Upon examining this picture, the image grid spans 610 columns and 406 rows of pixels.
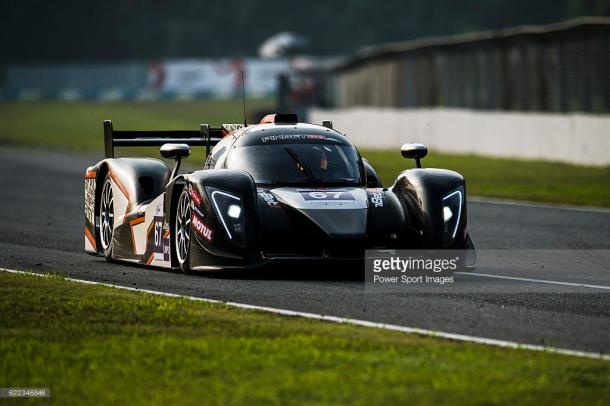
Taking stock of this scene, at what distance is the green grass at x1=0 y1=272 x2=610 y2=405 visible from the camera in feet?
22.2

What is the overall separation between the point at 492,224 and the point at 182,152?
5.76 m

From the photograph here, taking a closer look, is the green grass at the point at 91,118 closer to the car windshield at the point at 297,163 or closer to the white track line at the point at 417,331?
the car windshield at the point at 297,163

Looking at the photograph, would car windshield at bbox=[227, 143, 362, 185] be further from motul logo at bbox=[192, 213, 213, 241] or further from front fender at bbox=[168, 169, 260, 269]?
motul logo at bbox=[192, 213, 213, 241]

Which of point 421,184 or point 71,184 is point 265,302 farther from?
point 71,184

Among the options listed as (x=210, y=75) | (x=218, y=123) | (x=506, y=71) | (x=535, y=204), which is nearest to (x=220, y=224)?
(x=535, y=204)

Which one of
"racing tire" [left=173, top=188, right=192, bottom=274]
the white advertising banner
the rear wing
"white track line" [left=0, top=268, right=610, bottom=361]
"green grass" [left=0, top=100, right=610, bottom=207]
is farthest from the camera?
the white advertising banner

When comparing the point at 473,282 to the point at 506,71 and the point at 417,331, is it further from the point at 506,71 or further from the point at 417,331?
the point at 506,71

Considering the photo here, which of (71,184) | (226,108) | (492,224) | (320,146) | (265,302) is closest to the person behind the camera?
(265,302)

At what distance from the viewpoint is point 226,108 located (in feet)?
254

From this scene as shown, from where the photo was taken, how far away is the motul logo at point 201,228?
37.3 feet

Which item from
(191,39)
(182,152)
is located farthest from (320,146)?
(191,39)

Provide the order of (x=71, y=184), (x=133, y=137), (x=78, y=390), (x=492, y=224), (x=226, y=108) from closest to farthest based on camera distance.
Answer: (x=78, y=390) → (x=133, y=137) → (x=492, y=224) → (x=71, y=184) → (x=226, y=108)

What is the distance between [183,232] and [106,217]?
213 centimetres

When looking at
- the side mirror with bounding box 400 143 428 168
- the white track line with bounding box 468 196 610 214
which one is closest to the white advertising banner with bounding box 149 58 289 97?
the white track line with bounding box 468 196 610 214
